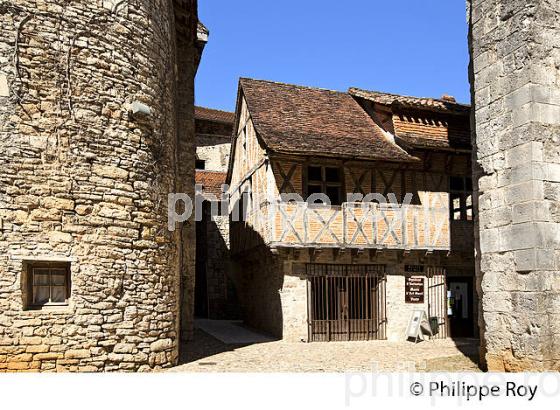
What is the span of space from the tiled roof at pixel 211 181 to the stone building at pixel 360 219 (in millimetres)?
4807

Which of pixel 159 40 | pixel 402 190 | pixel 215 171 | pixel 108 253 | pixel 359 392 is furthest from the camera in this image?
pixel 215 171

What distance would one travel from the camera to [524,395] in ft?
19.1

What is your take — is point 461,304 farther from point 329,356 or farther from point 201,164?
point 201,164

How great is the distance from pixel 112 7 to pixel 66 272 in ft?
12.4

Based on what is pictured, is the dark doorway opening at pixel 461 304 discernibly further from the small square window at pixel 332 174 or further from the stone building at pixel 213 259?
the stone building at pixel 213 259

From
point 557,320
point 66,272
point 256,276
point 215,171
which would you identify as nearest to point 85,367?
point 66,272

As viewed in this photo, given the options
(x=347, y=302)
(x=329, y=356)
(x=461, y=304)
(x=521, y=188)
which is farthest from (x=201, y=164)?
(x=521, y=188)

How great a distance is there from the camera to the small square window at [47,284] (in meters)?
7.06

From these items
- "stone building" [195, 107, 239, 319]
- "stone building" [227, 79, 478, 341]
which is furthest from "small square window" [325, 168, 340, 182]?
"stone building" [195, 107, 239, 319]

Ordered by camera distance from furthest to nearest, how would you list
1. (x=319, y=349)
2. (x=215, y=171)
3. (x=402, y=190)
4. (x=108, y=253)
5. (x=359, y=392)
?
(x=215, y=171)
(x=402, y=190)
(x=319, y=349)
(x=108, y=253)
(x=359, y=392)

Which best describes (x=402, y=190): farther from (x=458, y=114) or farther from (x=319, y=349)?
(x=319, y=349)

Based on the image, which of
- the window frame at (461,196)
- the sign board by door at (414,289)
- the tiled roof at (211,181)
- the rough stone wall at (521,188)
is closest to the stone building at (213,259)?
the tiled roof at (211,181)

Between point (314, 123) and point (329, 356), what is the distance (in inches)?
242

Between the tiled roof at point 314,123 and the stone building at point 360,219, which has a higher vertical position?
the tiled roof at point 314,123
